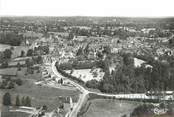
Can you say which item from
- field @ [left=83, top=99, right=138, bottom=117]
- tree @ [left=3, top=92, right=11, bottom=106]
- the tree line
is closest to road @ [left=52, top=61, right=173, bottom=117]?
field @ [left=83, top=99, right=138, bottom=117]

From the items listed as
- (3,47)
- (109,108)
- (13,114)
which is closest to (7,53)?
(3,47)

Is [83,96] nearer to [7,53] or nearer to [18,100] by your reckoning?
[18,100]

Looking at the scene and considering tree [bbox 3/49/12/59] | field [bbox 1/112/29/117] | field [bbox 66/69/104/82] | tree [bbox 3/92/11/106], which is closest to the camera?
field [bbox 1/112/29/117]

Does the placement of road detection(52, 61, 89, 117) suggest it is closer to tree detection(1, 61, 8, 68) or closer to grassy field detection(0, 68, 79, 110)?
grassy field detection(0, 68, 79, 110)

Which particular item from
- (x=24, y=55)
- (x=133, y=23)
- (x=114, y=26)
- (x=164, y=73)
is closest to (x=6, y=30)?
(x=24, y=55)

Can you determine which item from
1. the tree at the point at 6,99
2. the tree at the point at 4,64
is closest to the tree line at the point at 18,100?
the tree at the point at 6,99
